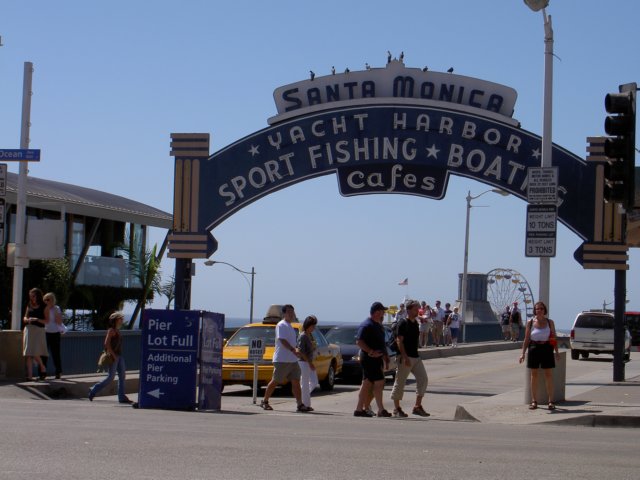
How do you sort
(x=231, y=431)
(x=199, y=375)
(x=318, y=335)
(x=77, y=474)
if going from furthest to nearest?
(x=318, y=335) → (x=199, y=375) → (x=231, y=431) → (x=77, y=474)

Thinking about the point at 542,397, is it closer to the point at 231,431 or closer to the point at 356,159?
the point at 231,431

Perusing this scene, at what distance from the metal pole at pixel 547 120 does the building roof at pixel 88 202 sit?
1948 cm

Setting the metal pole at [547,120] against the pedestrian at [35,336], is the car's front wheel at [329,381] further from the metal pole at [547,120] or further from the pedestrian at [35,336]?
the pedestrian at [35,336]

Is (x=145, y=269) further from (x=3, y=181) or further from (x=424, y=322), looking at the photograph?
(x=3, y=181)

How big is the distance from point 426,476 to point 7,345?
13.0 metres

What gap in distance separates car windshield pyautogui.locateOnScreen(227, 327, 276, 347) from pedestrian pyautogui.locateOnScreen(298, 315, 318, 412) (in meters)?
3.73

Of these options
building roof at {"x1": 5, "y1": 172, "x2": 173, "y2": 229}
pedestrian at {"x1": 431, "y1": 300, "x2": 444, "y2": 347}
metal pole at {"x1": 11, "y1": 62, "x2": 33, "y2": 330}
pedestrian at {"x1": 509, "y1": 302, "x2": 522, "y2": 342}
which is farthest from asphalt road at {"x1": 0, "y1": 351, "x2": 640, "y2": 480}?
pedestrian at {"x1": 509, "y1": 302, "x2": 522, "y2": 342}

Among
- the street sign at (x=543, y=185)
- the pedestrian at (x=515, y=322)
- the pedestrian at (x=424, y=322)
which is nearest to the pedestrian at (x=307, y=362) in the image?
the street sign at (x=543, y=185)

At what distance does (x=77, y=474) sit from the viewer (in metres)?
8.77

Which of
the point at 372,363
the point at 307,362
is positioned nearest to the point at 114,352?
the point at 307,362

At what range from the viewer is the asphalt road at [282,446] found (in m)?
9.28

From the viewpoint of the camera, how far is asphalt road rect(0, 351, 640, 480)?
9.28m

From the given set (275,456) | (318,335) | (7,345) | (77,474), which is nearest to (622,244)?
(318,335)

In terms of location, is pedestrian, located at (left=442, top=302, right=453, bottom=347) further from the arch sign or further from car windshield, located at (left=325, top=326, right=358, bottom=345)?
the arch sign
